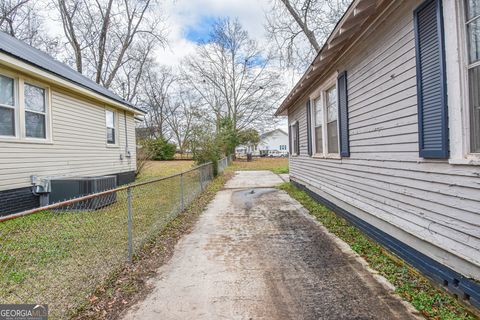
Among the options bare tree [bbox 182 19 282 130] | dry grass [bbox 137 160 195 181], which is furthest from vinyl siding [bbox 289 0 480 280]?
bare tree [bbox 182 19 282 130]

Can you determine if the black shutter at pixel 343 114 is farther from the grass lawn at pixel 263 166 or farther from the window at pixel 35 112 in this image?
the grass lawn at pixel 263 166

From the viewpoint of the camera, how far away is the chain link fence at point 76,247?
2.72 metres

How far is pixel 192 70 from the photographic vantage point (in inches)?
1129

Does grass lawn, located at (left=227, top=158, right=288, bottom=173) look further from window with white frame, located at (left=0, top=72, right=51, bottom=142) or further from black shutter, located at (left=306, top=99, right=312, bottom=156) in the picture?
window with white frame, located at (left=0, top=72, right=51, bottom=142)

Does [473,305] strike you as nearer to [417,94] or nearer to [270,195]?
[417,94]

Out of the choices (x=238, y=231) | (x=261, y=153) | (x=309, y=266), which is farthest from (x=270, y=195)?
(x=261, y=153)

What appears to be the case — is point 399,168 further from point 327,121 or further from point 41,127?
point 41,127

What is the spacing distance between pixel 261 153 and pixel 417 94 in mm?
43200

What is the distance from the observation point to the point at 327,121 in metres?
6.36

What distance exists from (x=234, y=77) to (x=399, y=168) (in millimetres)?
27040

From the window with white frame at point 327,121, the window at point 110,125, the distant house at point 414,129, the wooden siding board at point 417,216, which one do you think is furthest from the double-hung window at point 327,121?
the window at point 110,125

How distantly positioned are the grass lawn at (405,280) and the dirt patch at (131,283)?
263 centimetres

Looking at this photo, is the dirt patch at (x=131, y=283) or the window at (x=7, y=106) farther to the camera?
the window at (x=7, y=106)

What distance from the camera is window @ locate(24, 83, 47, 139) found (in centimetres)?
648
